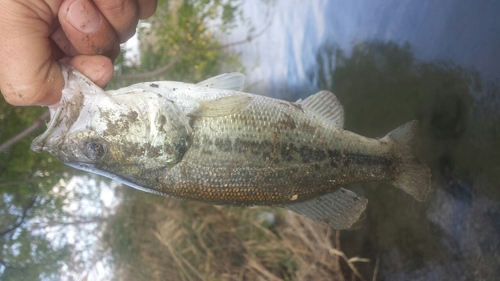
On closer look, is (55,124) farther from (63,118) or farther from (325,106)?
(325,106)

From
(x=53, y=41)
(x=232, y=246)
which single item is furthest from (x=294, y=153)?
(x=232, y=246)

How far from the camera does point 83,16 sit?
64.7 inches

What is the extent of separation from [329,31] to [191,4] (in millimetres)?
2144

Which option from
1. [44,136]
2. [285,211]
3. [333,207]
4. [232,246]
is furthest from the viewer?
[232,246]

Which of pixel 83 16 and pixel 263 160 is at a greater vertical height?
pixel 83 16

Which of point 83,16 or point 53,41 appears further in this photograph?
point 53,41

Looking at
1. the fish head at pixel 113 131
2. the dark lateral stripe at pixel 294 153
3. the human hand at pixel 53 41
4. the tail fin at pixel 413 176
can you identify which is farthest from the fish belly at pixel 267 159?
the human hand at pixel 53 41

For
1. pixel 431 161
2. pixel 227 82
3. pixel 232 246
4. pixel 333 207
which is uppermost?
pixel 227 82

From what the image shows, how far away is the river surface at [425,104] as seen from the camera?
2.81 meters

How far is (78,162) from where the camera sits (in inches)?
61.5

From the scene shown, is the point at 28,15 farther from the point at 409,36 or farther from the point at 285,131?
the point at 409,36

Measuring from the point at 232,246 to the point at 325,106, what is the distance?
2.90 metres

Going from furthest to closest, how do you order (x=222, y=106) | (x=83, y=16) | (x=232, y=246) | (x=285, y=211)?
1. (x=232, y=246)
2. (x=285, y=211)
3. (x=222, y=106)
4. (x=83, y=16)

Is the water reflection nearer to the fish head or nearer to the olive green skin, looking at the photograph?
the olive green skin
